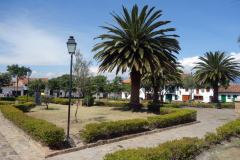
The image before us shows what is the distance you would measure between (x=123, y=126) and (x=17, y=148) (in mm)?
4329

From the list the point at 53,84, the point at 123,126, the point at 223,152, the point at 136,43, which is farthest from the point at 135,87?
the point at 53,84

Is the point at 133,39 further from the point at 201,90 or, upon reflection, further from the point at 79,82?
the point at 201,90

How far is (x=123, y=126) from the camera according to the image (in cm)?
846

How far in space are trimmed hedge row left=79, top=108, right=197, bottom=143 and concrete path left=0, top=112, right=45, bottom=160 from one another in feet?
5.90

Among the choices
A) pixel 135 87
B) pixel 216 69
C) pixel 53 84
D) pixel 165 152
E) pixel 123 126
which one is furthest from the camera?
pixel 53 84

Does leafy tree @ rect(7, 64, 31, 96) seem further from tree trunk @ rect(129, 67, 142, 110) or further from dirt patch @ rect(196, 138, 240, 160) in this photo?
dirt patch @ rect(196, 138, 240, 160)

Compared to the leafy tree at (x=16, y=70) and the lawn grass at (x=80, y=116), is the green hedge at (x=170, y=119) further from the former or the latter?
the leafy tree at (x=16, y=70)

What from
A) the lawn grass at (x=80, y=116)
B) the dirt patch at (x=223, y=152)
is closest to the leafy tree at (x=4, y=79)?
the lawn grass at (x=80, y=116)

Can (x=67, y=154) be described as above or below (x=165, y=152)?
below

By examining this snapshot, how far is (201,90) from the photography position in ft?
175

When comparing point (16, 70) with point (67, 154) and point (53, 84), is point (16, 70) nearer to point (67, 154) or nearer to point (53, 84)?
point (53, 84)

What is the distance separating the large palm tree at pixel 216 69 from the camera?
27641mm

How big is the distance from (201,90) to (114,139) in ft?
168

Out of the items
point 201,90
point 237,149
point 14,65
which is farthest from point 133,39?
point 14,65
